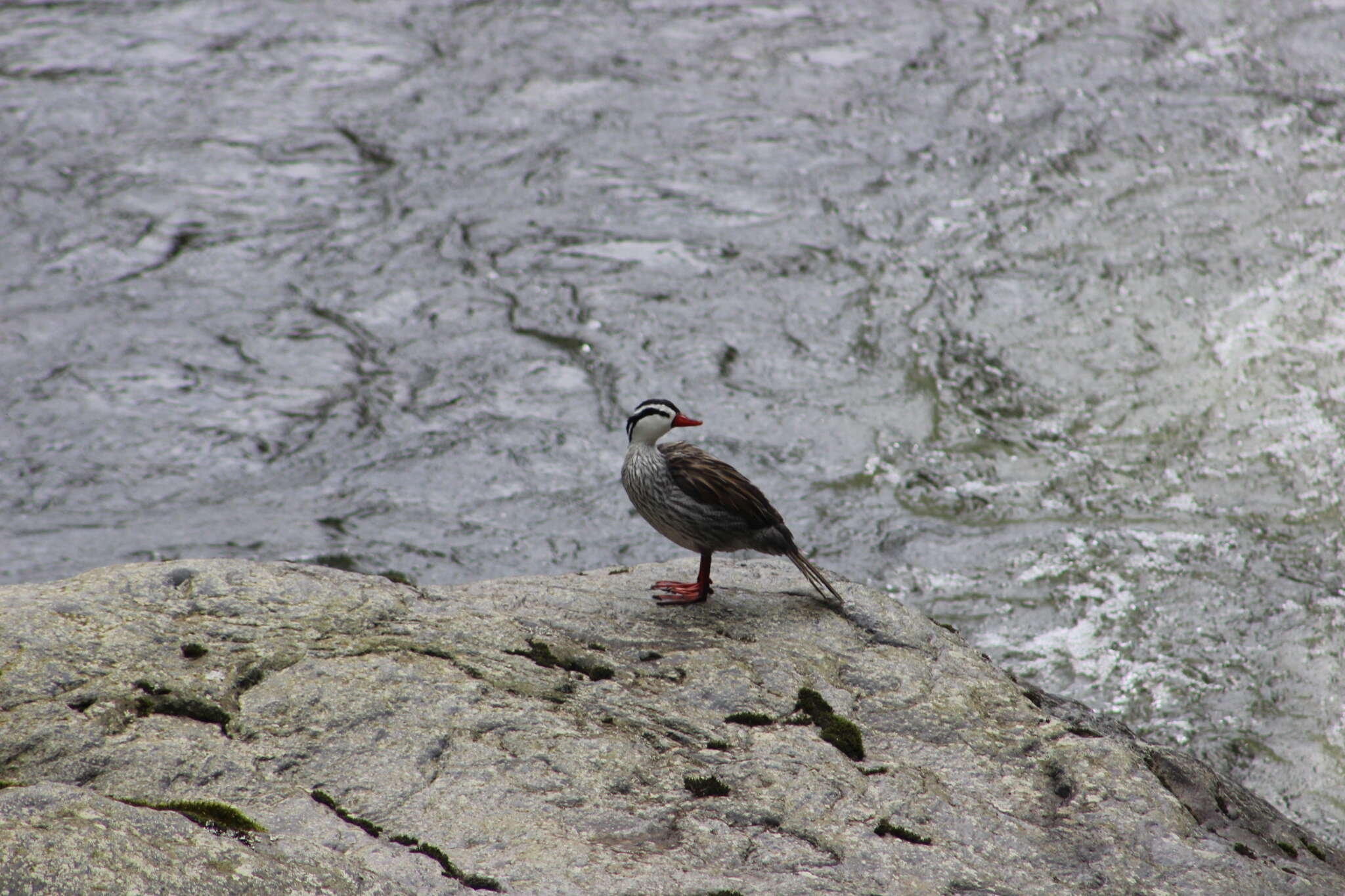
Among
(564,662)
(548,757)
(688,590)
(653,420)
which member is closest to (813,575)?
(688,590)

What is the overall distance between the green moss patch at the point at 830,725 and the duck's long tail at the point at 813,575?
943mm

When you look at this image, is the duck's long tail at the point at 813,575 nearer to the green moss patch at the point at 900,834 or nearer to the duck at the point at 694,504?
the duck at the point at 694,504

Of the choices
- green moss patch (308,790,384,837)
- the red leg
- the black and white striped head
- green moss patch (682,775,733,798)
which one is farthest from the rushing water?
green moss patch (308,790,384,837)

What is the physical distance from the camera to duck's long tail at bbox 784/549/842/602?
6406 millimetres

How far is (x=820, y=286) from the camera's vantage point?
1266cm

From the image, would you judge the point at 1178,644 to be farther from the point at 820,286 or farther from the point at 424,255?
the point at 424,255

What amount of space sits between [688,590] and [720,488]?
0.61 metres

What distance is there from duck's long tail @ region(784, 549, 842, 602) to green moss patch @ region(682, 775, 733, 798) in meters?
1.86

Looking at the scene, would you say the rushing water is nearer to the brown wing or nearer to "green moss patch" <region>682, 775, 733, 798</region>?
the brown wing

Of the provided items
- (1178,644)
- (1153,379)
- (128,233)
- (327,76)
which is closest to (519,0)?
(327,76)

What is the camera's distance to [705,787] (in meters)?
4.71

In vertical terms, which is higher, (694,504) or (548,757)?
(694,504)

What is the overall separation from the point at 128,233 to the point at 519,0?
766 cm

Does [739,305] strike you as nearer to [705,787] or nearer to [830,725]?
[830,725]
